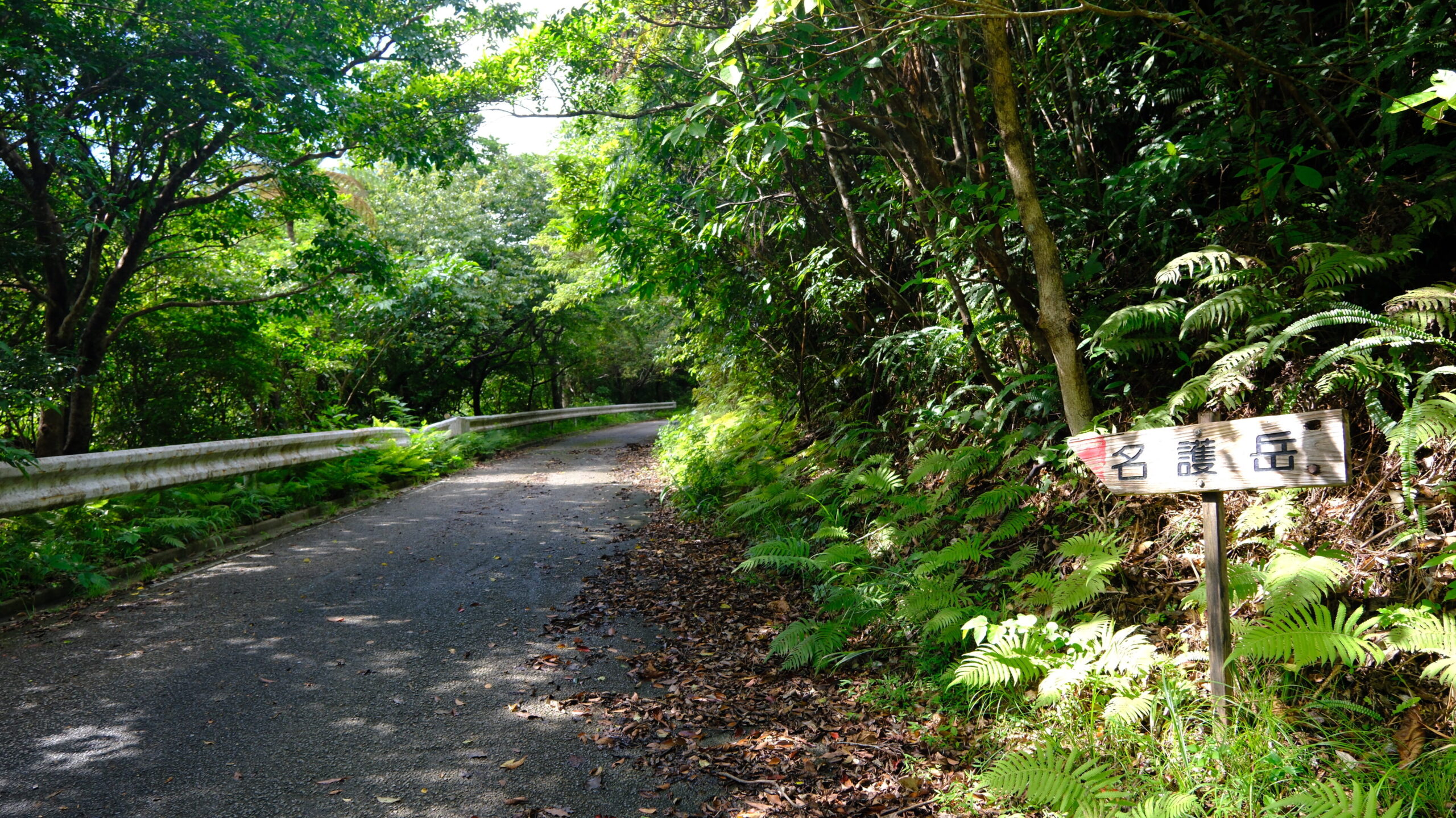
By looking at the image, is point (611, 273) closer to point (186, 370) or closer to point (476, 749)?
point (186, 370)

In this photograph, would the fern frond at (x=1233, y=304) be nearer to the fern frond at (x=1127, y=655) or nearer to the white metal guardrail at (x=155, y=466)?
the fern frond at (x=1127, y=655)

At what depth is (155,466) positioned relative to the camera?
6586 mm

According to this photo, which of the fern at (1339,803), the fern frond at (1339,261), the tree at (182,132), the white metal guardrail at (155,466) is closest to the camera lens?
the fern at (1339,803)

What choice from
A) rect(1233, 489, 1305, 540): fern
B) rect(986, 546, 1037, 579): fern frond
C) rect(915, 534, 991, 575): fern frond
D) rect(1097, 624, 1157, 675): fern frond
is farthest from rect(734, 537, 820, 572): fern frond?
rect(1233, 489, 1305, 540): fern

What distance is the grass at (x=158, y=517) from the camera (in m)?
5.29

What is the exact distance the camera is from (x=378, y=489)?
10.2 metres

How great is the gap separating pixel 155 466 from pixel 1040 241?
287 inches

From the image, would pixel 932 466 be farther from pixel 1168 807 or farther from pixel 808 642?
pixel 1168 807

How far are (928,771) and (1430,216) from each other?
3504 mm

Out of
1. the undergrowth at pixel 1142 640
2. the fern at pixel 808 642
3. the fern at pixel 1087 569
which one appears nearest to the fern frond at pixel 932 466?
the undergrowth at pixel 1142 640

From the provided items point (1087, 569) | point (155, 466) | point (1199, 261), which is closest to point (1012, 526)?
point (1087, 569)

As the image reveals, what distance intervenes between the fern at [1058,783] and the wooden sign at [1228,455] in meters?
1.12

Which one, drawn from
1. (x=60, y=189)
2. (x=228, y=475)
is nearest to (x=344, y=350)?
(x=60, y=189)

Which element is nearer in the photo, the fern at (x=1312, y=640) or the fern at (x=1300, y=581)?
the fern at (x=1312, y=640)
